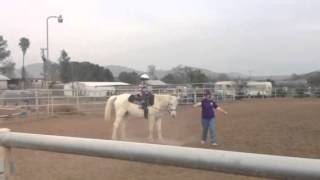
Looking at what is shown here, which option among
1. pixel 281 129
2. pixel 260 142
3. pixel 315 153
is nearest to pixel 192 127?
pixel 281 129

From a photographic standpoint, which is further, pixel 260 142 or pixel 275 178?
pixel 260 142

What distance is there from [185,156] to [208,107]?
11.7m

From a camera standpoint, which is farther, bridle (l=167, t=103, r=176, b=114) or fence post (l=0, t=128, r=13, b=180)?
bridle (l=167, t=103, r=176, b=114)

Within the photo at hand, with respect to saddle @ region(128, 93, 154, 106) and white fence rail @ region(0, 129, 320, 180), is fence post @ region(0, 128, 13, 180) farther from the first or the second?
saddle @ region(128, 93, 154, 106)

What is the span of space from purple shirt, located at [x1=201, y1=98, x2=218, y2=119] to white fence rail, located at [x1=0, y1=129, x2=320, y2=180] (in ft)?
35.8

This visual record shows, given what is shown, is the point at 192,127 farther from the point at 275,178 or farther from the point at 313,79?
the point at 313,79

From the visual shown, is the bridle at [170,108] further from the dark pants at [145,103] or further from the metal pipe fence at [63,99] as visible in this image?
the metal pipe fence at [63,99]

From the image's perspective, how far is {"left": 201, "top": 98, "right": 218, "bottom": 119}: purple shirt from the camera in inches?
555

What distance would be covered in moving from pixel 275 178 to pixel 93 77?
102225 millimetres

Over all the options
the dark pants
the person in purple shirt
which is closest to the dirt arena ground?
the person in purple shirt

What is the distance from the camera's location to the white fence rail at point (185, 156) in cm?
224

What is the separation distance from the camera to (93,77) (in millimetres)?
103625

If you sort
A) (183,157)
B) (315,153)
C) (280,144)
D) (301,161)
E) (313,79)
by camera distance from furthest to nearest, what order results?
(313,79) < (280,144) < (315,153) < (183,157) < (301,161)

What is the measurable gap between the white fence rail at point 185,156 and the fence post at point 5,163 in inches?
0.4
